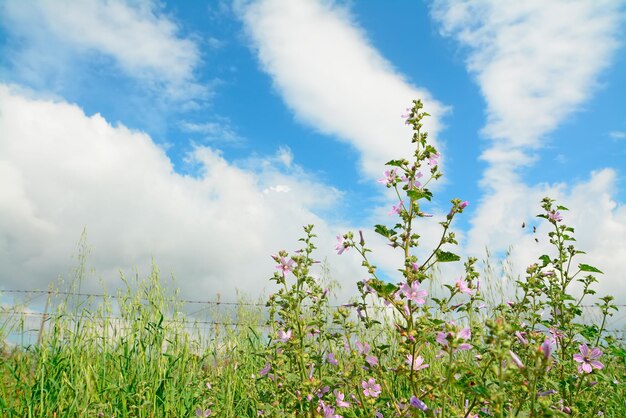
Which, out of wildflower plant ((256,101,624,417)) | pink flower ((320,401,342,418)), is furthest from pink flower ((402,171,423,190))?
pink flower ((320,401,342,418))

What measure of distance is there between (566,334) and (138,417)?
3186mm

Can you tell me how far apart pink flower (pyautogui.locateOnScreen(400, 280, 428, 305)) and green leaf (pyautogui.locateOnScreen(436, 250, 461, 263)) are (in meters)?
0.22

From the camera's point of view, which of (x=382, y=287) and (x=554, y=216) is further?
(x=554, y=216)

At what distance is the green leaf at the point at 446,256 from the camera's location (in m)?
2.47

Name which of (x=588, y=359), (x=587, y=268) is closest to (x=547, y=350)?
(x=588, y=359)

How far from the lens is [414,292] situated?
241cm

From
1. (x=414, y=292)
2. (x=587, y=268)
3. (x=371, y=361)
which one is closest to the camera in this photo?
(x=414, y=292)

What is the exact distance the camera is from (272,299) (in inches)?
127

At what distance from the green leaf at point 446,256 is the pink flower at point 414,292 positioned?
0.22 meters

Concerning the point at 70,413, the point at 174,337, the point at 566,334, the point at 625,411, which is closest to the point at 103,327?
the point at 174,337

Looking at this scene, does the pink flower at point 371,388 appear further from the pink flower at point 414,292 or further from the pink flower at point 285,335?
the pink flower at point 414,292

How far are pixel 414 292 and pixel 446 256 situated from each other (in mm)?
267

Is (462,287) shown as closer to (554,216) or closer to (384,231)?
(384,231)

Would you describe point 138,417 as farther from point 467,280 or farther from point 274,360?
point 467,280
